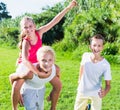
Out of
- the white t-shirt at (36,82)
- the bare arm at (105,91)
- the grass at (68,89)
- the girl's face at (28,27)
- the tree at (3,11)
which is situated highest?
the tree at (3,11)

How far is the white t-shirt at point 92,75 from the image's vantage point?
4594mm

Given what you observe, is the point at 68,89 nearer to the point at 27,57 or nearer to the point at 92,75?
the point at 92,75

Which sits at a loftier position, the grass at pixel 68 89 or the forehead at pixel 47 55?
the forehead at pixel 47 55

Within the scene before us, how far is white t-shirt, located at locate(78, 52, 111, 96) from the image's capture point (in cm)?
459

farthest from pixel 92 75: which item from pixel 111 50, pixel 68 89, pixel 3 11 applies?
pixel 3 11

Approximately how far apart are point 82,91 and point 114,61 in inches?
308

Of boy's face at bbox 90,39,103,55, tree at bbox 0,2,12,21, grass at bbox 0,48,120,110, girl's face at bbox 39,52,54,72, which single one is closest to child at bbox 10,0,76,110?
girl's face at bbox 39,52,54,72

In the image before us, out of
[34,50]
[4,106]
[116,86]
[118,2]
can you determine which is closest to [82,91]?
[34,50]

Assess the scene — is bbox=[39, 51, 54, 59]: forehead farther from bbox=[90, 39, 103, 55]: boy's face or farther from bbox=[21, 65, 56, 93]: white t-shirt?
bbox=[90, 39, 103, 55]: boy's face

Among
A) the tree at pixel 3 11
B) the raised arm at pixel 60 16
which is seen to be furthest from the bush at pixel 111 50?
the tree at pixel 3 11

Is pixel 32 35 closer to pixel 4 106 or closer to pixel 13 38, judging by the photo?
pixel 4 106

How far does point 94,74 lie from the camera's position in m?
4.62

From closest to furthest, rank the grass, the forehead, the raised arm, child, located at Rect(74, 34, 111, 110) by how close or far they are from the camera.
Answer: the forehead < child, located at Rect(74, 34, 111, 110) < the raised arm < the grass

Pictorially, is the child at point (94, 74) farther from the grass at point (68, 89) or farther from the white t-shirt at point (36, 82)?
the grass at point (68, 89)
